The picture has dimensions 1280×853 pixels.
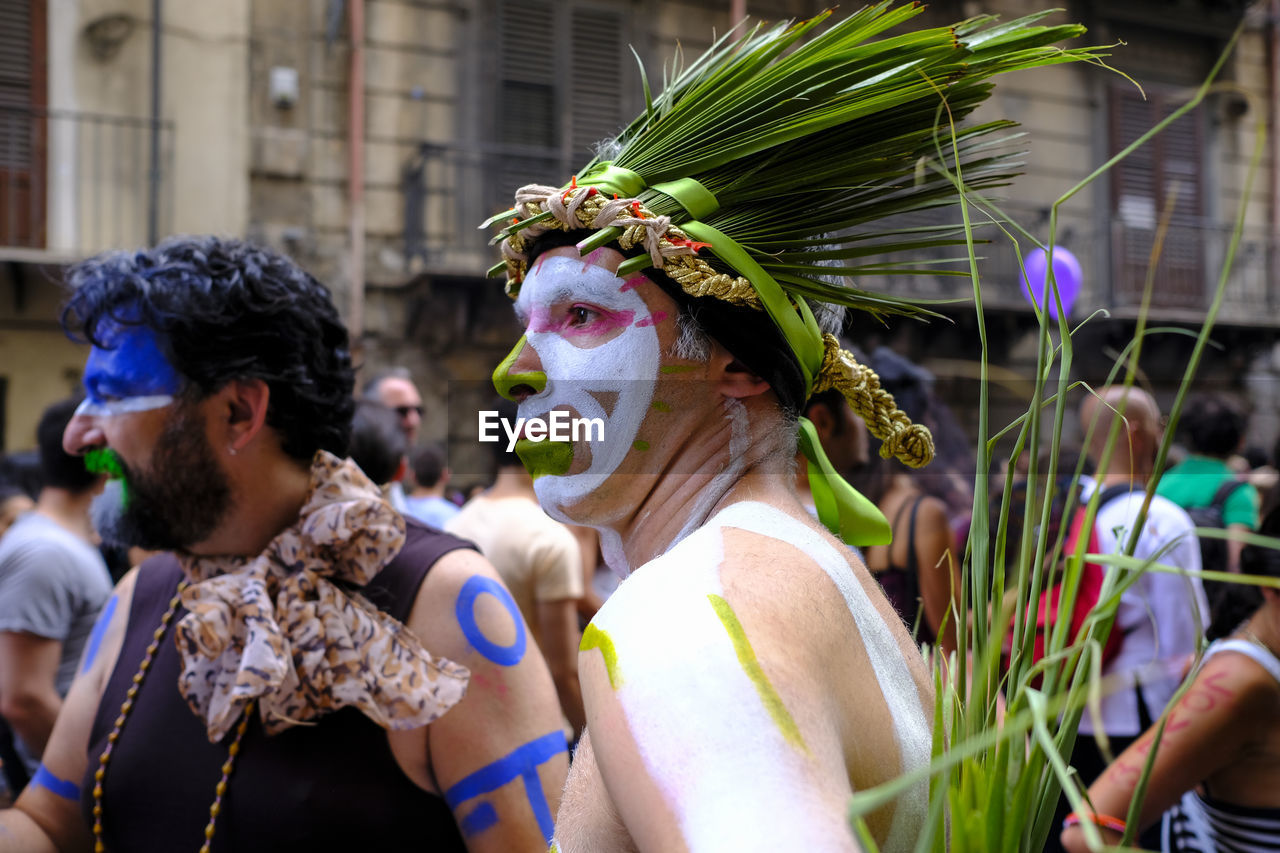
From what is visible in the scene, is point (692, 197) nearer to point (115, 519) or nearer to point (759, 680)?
point (759, 680)

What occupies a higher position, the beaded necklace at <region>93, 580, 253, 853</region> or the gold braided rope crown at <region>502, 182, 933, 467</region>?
the gold braided rope crown at <region>502, 182, 933, 467</region>

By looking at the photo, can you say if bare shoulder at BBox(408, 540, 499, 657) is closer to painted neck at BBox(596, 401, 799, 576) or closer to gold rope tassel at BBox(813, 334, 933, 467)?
painted neck at BBox(596, 401, 799, 576)

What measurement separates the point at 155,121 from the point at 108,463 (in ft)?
28.4

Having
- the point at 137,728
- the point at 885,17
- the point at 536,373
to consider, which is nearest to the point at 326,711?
the point at 137,728

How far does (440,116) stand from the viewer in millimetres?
11086

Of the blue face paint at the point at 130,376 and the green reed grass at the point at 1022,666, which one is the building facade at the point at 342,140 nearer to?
the blue face paint at the point at 130,376

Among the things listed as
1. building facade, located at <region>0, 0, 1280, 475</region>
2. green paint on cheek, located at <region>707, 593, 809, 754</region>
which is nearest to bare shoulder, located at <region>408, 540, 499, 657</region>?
green paint on cheek, located at <region>707, 593, 809, 754</region>

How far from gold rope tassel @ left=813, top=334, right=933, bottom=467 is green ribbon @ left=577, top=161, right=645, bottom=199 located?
0.35 m

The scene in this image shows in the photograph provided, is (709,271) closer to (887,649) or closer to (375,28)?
(887,649)

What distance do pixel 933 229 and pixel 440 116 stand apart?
10207 mm

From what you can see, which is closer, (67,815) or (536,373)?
A: (536,373)

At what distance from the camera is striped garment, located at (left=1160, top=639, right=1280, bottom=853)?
2385 mm

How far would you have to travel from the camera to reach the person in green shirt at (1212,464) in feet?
16.7

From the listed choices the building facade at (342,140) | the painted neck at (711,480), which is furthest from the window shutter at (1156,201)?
the painted neck at (711,480)
